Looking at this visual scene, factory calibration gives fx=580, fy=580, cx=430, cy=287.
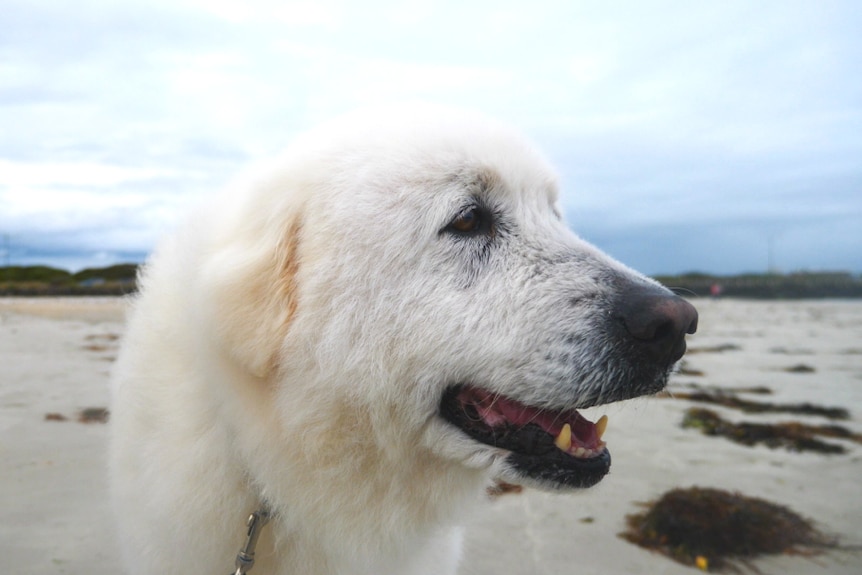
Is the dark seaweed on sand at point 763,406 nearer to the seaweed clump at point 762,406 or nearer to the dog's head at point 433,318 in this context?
the seaweed clump at point 762,406

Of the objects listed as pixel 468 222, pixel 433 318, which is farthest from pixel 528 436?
pixel 468 222

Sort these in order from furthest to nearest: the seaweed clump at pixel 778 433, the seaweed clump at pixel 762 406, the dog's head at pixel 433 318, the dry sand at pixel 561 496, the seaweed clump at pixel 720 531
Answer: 1. the seaweed clump at pixel 762 406
2. the seaweed clump at pixel 778 433
3. the seaweed clump at pixel 720 531
4. the dry sand at pixel 561 496
5. the dog's head at pixel 433 318

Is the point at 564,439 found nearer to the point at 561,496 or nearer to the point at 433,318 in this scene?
the point at 433,318

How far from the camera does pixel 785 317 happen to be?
→ 19281 mm

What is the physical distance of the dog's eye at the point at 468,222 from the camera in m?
2.11

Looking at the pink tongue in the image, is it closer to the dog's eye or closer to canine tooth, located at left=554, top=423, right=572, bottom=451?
canine tooth, located at left=554, top=423, right=572, bottom=451

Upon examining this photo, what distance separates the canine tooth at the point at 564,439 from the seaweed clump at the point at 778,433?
4208 mm

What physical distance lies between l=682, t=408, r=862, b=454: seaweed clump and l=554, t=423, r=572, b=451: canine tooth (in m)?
4.21

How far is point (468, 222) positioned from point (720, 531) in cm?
290

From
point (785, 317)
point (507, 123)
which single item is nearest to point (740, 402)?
point (507, 123)

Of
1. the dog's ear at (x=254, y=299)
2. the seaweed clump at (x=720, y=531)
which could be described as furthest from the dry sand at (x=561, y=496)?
the dog's ear at (x=254, y=299)

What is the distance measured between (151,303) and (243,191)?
724 mm

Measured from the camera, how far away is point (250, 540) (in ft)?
6.48

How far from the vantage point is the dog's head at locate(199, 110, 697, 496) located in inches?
76.3
